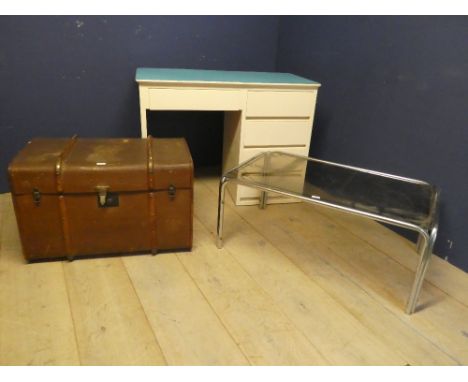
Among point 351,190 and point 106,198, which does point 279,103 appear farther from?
point 106,198

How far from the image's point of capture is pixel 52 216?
4.04ft

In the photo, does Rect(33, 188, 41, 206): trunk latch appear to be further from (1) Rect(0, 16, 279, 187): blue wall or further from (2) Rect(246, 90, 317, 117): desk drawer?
(2) Rect(246, 90, 317, 117): desk drawer

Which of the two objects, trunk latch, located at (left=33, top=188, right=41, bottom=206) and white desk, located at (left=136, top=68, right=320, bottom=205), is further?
white desk, located at (left=136, top=68, right=320, bottom=205)

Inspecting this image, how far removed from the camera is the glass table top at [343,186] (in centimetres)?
119

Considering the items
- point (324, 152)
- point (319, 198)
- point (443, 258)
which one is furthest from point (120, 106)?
point (443, 258)

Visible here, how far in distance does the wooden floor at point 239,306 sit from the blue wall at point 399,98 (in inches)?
12.7

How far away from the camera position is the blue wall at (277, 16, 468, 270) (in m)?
1.32

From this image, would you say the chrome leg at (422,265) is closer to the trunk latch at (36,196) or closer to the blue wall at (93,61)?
the trunk latch at (36,196)

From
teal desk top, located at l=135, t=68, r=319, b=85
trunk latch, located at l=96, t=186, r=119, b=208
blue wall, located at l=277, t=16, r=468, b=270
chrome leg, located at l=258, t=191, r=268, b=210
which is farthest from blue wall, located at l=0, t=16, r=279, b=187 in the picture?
trunk latch, located at l=96, t=186, r=119, b=208

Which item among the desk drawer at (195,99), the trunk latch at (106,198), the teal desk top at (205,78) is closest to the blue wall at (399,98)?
the teal desk top at (205,78)

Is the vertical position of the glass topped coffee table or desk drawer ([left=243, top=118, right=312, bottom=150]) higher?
desk drawer ([left=243, top=118, right=312, bottom=150])

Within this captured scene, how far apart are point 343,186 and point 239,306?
62 cm

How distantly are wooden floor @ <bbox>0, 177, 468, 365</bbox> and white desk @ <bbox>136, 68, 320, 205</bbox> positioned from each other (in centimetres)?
39

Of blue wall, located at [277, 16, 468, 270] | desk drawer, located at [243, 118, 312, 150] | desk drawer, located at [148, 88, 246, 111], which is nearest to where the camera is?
blue wall, located at [277, 16, 468, 270]
